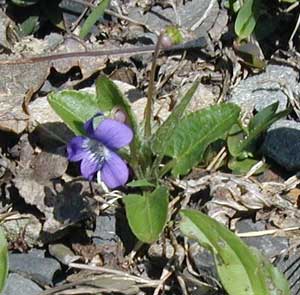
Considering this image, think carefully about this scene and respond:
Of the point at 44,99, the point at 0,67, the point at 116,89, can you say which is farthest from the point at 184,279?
the point at 0,67

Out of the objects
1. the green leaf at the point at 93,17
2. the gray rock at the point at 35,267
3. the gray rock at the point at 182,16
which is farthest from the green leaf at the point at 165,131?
the gray rock at the point at 182,16

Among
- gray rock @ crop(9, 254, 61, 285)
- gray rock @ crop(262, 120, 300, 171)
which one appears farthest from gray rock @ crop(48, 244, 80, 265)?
gray rock @ crop(262, 120, 300, 171)

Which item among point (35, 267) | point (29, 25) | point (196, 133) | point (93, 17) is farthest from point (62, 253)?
point (29, 25)

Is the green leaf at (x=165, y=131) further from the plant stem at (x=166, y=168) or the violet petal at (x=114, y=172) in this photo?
the violet petal at (x=114, y=172)

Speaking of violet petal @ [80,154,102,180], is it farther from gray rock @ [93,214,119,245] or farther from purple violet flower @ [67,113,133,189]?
gray rock @ [93,214,119,245]

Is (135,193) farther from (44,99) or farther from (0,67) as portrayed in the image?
(0,67)

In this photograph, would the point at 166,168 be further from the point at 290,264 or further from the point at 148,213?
the point at 290,264
